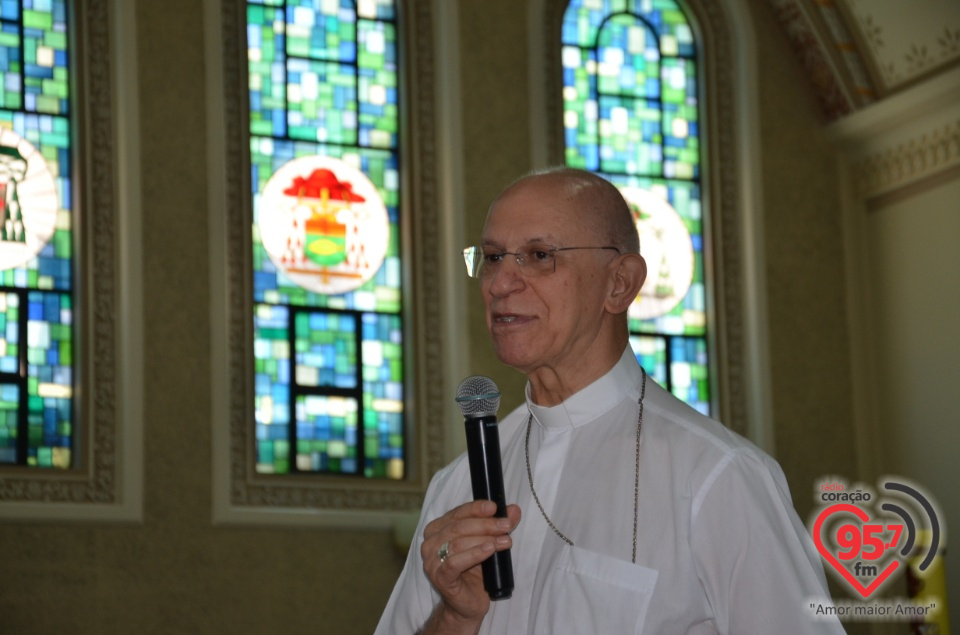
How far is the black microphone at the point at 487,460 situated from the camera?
2.97 metres

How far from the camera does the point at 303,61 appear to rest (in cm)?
932

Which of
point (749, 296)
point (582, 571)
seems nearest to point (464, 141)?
point (749, 296)

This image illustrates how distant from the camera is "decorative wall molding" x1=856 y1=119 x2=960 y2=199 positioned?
31.2ft

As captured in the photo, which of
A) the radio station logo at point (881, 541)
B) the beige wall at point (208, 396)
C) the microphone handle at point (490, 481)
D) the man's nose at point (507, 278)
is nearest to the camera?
the microphone handle at point (490, 481)

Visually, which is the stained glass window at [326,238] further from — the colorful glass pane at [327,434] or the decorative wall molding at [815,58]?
the decorative wall molding at [815,58]

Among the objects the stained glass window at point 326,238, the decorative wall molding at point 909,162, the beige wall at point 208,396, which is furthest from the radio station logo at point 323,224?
the decorative wall molding at point 909,162

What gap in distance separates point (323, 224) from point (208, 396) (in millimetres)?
1341

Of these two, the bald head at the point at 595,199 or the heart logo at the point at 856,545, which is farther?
the heart logo at the point at 856,545

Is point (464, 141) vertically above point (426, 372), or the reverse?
point (464, 141)

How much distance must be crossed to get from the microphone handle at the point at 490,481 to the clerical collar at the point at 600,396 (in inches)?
17.9

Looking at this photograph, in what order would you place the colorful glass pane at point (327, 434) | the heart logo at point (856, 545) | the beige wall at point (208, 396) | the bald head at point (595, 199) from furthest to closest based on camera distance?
the colorful glass pane at point (327, 434)
the heart logo at point (856, 545)
the beige wall at point (208, 396)
the bald head at point (595, 199)

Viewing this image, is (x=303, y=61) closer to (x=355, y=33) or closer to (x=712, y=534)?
(x=355, y=33)

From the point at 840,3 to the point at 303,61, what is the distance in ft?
11.4

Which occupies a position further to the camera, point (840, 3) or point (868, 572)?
point (840, 3)
